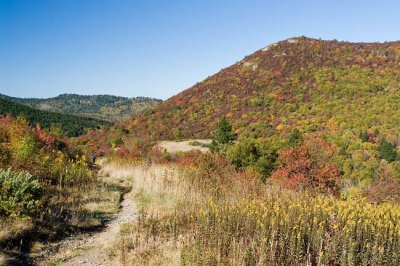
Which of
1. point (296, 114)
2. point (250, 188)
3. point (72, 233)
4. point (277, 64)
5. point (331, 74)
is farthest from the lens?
point (277, 64)

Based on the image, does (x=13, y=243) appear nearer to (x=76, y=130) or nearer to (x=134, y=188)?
(x=134, y=188)

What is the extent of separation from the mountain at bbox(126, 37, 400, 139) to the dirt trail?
3278 cm

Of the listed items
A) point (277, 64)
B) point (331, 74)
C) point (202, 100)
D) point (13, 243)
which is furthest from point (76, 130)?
point (13, 243)

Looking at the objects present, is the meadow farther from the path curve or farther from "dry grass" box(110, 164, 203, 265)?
the path curve

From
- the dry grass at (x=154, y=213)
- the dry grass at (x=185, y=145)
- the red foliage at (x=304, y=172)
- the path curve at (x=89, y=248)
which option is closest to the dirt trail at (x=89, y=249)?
the path curve at (x=89, y=248)

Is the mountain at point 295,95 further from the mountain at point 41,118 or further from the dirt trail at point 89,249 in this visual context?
the mountain at point 41,118

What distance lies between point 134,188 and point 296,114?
36.3 meters

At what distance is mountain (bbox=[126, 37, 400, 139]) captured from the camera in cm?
4228

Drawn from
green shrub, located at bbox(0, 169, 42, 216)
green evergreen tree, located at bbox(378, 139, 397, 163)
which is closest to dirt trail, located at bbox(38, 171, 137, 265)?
green shrub, located at bbox(0, 169, 42, 216)

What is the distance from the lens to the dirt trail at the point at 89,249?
6.18 meters

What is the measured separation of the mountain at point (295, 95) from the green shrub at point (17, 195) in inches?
1317

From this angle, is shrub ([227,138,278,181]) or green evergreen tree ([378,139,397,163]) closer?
shrub ([227,138,278,181])

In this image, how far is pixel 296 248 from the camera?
5.47 metres

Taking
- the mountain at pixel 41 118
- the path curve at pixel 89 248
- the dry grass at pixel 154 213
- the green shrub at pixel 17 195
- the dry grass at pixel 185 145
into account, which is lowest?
the path curve at pixel 89 248
